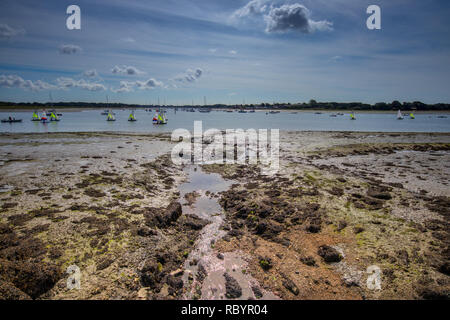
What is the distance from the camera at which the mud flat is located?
646 centimetres

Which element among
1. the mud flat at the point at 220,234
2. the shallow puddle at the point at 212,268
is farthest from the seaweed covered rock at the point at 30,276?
the shallow puddle at the point at 212,268

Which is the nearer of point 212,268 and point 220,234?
point 212,268

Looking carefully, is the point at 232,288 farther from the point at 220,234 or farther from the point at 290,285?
the point at 220,234

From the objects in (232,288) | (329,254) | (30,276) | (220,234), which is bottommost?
(232,288)

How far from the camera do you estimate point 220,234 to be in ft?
32.1

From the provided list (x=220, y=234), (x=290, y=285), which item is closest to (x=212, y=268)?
(x=220, y=234)

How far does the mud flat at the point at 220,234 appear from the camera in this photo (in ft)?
21.2

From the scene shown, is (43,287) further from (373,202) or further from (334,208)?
(373,202)

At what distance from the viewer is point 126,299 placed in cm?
598

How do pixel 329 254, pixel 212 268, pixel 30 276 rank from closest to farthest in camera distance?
pixel 30 276, pixel 212 268, pixel 329 254

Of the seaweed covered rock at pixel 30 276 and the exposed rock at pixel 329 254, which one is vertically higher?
the seaweed covered rock at pixel 30 276

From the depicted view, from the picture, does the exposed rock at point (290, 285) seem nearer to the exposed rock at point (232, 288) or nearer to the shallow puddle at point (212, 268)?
the shallow puddle at point (212, 268)

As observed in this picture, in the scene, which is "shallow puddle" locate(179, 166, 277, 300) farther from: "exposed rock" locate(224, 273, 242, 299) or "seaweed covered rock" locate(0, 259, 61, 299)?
"seaweed covered rock" locate(0, 259, 61, 299)
